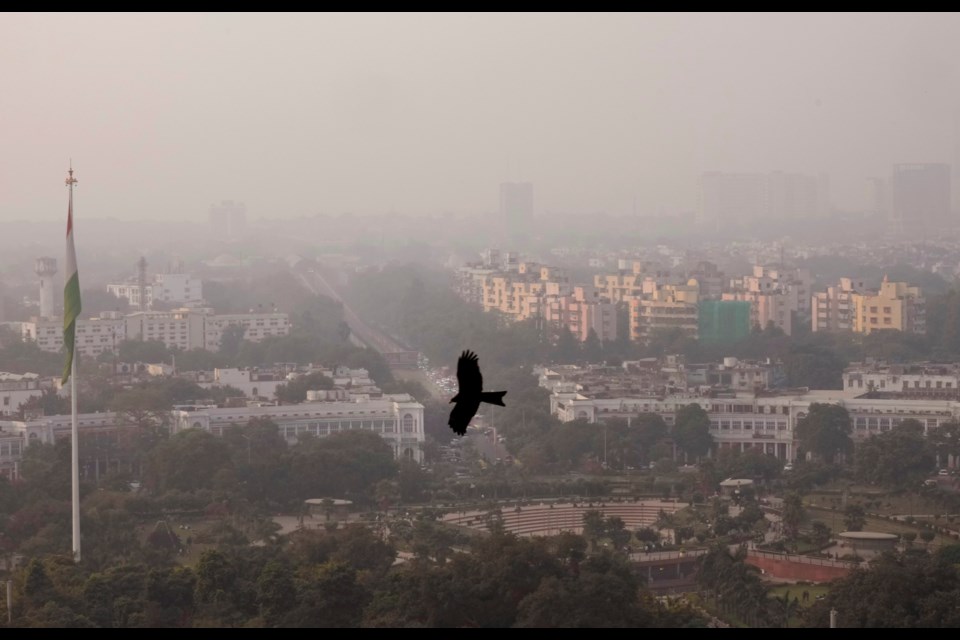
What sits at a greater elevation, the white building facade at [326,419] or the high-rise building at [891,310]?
the high-rise building at [891,310]

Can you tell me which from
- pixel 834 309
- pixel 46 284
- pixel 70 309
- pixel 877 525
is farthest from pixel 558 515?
pixel 46 284

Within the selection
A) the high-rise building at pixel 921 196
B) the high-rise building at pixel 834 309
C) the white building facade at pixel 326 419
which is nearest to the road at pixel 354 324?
the high-rise building at pixel 834 309

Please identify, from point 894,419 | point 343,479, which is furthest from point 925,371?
point 343,479

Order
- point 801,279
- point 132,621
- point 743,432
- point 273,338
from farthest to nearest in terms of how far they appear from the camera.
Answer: point 801,279, point 273,338, point 743,432, point 132,621

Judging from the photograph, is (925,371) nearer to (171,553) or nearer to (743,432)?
(743,432)

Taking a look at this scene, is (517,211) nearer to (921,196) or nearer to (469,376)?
(921,196)

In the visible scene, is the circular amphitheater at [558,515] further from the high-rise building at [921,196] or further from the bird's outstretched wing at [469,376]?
the high-rise building at [921,196]

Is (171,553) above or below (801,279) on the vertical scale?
below
